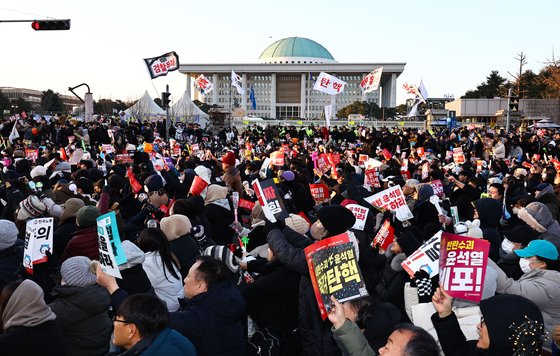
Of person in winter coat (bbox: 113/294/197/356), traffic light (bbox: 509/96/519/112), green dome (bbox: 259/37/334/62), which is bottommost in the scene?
person in winter coat (bbox: 113/294/197/356)

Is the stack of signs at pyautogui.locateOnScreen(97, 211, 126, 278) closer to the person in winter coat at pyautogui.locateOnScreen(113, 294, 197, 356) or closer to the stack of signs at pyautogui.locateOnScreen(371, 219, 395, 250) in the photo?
the person in winter coat at pyautogui.locateOnScreen(113, 294, 197, 356)

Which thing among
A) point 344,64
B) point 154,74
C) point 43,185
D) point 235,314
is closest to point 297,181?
point 43,185

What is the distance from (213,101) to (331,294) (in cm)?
11530

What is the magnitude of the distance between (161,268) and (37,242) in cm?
105

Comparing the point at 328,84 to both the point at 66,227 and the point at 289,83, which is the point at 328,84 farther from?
the point at 289,83

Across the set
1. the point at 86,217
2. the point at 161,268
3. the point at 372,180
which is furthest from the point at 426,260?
the point at 372,180

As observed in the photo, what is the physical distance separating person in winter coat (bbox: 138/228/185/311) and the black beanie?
1238 millimetres

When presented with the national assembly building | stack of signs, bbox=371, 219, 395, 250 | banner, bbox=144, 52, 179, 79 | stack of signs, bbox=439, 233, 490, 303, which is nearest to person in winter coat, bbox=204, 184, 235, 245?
stack of signs, bbox=371, 219, 395, 250

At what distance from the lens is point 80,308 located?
11.8 feet

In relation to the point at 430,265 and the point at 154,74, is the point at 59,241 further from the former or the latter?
the point at 154,74

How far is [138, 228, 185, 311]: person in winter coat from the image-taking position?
426cm

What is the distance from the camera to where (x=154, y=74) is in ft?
69.6

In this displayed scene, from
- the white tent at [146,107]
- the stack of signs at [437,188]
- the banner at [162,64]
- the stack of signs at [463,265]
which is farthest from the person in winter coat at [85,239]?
the white tent at [146,107]

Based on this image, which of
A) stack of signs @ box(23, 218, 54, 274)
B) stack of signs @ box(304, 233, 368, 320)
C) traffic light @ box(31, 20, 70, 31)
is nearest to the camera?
stack of signs @ box(304, 233, 368, 320)
